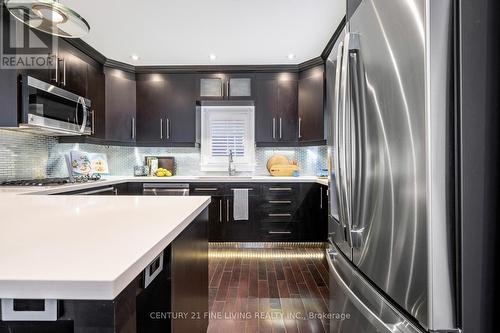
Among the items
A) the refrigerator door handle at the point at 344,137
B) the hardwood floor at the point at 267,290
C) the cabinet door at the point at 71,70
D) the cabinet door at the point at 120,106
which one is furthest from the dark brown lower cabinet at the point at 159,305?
the cabinet door at the point at 120,106

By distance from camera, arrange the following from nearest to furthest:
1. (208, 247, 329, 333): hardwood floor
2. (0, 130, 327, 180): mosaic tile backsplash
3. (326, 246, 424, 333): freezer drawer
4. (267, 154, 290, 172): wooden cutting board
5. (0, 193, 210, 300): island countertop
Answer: (0, 193, 210, 300): island countertop < (326, 246, 424, 333): freezer drawer < (208, 247, 329, 333): hardwood floor < (0, 130, 327, 180): mosaic tile backsplash < (267, 154, 290, 172): wooden cutting board

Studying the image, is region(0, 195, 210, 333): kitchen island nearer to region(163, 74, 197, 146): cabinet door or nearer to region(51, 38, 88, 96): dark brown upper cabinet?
region(51, 38, 88, 96): dark brown upper cabinet

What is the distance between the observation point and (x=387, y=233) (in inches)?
32.0

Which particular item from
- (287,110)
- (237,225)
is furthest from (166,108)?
(237,225)

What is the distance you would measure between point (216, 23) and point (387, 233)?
243cm

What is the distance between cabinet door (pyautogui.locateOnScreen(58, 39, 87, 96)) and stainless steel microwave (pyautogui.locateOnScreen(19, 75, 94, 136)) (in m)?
0.12

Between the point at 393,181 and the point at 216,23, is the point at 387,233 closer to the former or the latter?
the point at 393,181

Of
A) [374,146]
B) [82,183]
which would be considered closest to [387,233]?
[374,146]

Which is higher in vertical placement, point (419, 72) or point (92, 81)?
point (92, 81)

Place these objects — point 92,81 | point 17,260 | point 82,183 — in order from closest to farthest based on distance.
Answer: point 17,260 → point 82,183 → point 92,81

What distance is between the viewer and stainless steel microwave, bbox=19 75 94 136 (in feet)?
7.09

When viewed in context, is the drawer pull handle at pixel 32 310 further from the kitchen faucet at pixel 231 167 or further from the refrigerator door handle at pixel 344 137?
the kitchen faucet at pixel 231 167

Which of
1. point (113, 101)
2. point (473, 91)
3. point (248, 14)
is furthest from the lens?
point (113, 101)

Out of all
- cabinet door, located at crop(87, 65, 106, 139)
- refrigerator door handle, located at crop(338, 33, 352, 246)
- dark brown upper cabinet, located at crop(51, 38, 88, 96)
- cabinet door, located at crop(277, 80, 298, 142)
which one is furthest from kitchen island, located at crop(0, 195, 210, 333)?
cabinet door, located at crop(277, 80, 298, 142)
